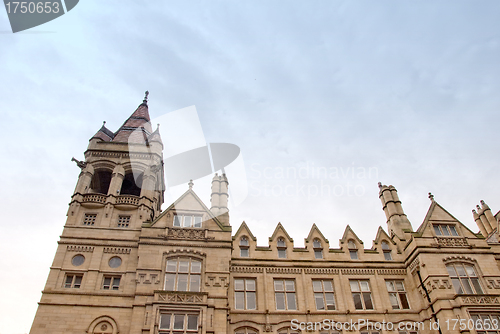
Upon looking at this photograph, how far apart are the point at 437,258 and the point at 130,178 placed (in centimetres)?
2512

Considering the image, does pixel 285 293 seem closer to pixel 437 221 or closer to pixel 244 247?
pixel 244 247

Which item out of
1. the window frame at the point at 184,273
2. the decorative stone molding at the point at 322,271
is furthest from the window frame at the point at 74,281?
the decorative stone molding at the point at 322,271

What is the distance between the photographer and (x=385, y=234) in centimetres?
3125

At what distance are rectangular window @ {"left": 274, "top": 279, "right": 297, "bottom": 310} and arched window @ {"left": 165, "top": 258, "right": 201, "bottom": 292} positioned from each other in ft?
17.7

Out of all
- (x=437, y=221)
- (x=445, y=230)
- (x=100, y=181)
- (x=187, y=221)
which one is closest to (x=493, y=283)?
(x=445, y=230)

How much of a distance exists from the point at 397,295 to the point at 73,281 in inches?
841

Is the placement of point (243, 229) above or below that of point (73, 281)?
above

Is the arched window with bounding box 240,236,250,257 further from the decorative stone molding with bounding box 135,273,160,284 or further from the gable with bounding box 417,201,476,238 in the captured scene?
the gable with bounding box 417,201,476,238

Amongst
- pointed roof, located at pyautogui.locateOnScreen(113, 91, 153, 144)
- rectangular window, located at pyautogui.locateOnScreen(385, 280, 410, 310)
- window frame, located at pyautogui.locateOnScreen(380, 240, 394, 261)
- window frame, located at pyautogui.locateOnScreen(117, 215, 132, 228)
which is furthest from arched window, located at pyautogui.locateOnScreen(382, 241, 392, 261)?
pointed roof, located at pyautogui.locateOnScreen(113, 91, 153, 144)

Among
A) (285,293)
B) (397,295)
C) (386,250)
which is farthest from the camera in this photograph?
(386,250)

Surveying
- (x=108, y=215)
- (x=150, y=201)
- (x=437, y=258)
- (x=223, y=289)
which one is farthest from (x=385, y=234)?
(x=108, y=215)

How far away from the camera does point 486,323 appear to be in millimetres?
24953

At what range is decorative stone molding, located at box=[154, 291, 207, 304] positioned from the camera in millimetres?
24094

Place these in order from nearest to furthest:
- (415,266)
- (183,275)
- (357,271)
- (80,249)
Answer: (183,275) → (80,249) → (415,266) → (357,271)
